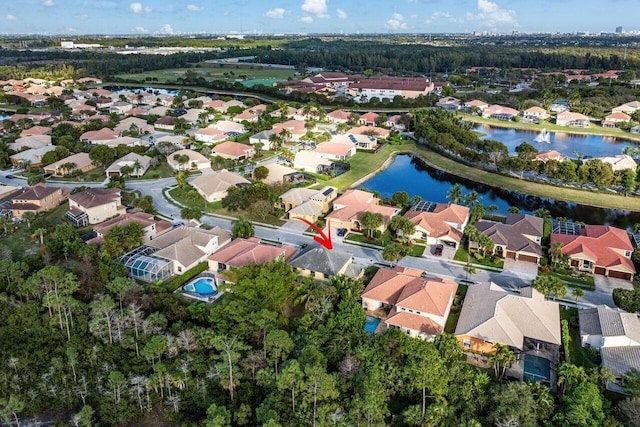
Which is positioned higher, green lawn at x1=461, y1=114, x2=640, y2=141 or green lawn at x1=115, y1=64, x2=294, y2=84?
green lawn at x1=115, y1=64, x2=294, y2=84

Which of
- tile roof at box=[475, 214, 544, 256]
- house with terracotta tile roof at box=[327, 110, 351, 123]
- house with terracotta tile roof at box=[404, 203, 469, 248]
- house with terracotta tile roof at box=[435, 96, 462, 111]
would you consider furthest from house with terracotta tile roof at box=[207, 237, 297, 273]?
house with terracotta tile roof at box=[435, 96, 462, 111]

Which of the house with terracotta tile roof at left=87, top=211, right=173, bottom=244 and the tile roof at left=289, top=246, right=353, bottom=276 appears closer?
the tile roof at left=289, top=246, right=353, bottom=276

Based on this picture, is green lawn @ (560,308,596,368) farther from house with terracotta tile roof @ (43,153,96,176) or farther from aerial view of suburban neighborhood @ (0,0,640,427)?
house with terracotta tile roof @ (43,153,96,176)

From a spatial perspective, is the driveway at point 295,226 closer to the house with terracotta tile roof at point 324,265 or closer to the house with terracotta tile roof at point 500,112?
the house with terracotta tile roof at point 324,265

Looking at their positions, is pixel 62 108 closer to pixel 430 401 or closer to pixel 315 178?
pixel 315 178

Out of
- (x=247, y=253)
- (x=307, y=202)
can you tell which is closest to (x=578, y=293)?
(x=247, y=253)

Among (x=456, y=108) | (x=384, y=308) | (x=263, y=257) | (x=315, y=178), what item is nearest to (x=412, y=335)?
(x=384, y=308)
